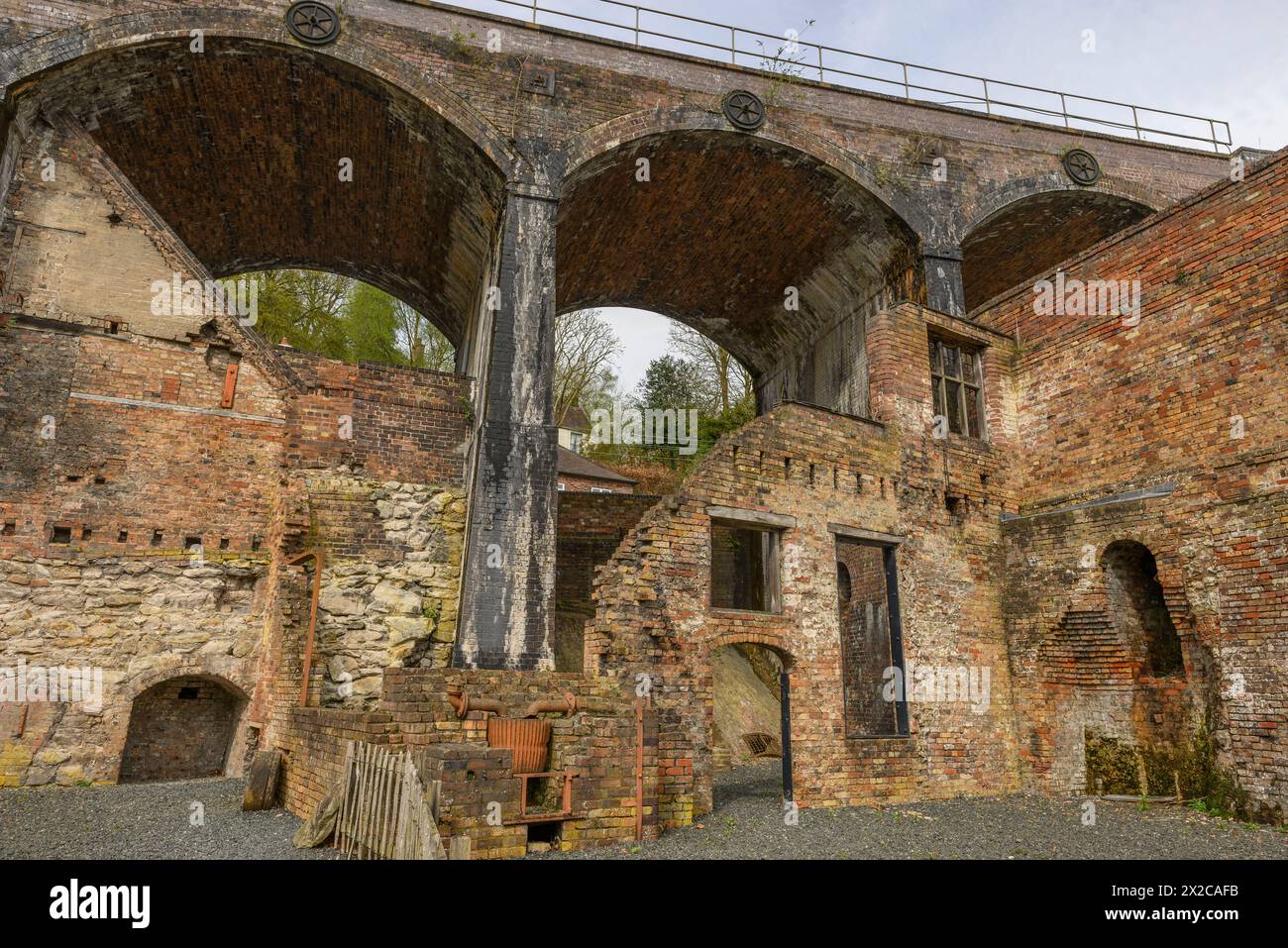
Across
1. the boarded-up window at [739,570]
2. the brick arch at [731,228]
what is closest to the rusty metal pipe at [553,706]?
the brick arch at [731,228]

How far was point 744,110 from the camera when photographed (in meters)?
13.6

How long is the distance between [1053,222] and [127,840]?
57.3 feet

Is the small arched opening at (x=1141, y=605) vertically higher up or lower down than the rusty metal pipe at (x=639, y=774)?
higher up

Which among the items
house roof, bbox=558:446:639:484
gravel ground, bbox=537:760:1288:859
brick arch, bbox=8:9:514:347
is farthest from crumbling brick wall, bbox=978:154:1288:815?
house roof, bbox=558:446:639:484

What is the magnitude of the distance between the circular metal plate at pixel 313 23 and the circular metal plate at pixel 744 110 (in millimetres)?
6169

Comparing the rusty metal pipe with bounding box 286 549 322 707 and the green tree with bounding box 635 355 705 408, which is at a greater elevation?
the green tree with bounding box 635 355 705 408

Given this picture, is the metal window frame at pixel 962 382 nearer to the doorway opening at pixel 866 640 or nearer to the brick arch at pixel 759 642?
the doorway opening at pixel 866 640

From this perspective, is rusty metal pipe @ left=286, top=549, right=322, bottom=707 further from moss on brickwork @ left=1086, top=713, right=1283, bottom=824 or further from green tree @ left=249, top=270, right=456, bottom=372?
green tree @ left=249, top=270, right=456, bottom=372

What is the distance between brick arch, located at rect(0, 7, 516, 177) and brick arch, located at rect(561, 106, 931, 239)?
48.0 inches

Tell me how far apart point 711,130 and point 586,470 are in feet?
46.9

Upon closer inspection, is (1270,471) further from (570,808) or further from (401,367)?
(401,367)

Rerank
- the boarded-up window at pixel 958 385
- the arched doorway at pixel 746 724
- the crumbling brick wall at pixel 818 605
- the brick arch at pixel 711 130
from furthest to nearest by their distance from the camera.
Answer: the brick arch at pixel 711 130, the boarded-up window at pixel 958 385, the arched doorway at pixel 746 724, the crumbling brick wall at pixel 818 605

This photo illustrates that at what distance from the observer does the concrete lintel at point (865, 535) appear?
426 inches

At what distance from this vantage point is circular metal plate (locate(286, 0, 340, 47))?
11.8m
